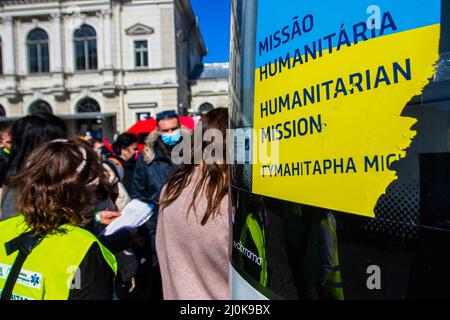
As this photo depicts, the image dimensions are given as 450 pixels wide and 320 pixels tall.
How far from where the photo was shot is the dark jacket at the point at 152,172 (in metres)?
3.40

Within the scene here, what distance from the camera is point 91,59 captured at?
23250 millimetres

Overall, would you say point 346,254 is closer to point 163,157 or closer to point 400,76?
point 400,76

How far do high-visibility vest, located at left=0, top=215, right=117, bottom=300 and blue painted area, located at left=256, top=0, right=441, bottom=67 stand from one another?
975 mm

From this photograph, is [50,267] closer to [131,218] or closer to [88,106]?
[131,218]

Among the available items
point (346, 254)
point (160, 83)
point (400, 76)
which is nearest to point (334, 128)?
point (400, 76)

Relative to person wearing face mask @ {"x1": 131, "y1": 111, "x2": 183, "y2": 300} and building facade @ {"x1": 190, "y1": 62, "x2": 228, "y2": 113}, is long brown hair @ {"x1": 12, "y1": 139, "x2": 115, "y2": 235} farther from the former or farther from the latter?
building facade @ {"x1": 190, "y1": 62, "x2": 228, "y2": 113}

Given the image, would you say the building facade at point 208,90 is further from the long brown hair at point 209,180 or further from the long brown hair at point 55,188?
the long brown hair at point 55,188

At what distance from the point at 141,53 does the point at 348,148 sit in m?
24.3

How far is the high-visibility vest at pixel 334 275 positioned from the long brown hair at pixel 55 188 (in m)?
1.08

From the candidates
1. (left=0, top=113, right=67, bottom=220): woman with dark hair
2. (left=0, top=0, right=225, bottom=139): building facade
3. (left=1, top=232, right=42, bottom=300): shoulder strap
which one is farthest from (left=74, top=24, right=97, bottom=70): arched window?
(left=1, top=232, right=42, bottom=300): shoulder strap

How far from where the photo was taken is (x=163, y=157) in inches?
136

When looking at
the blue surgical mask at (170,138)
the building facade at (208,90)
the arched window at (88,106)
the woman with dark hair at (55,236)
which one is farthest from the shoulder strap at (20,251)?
the building facade at (208,90)

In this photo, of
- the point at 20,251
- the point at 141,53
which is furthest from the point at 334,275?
the point at 141,53

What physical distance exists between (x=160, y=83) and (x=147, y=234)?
2087 centimetres
